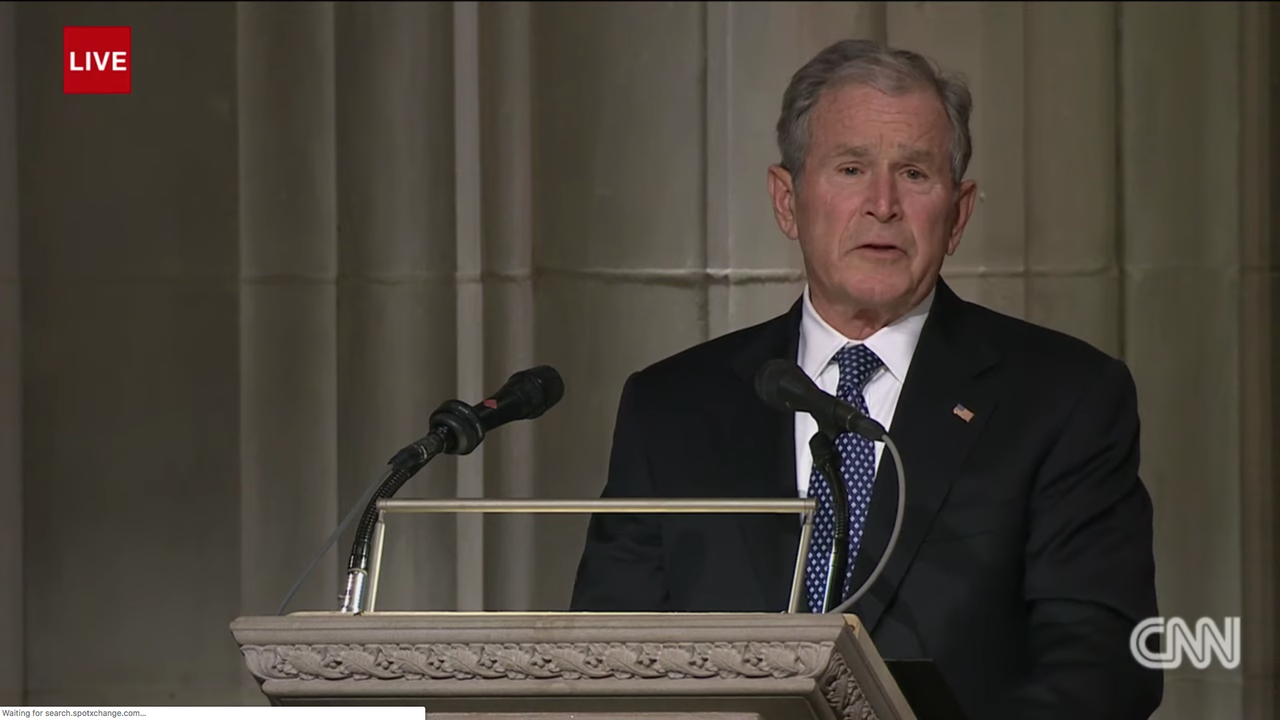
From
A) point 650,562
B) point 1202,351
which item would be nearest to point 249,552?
point 650,562

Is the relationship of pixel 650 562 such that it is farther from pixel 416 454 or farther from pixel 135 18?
pixel 135 18

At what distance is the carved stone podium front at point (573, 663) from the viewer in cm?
194

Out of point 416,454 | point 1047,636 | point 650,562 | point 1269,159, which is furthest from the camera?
point 1269,159

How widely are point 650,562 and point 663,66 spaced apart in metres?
1.95

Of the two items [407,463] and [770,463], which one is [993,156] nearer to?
[770,463]

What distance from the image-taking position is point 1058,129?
4.52 meters

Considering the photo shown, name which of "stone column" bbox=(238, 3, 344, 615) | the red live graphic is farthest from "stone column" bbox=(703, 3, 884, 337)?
the red live graphic

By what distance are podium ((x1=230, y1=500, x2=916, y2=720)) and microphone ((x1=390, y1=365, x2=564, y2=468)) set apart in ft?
1.45

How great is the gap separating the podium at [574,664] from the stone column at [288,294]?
2601 millimetres

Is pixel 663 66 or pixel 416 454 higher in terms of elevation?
pixel 663 66

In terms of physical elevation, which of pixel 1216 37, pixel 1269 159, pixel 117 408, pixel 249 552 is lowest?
pixel 249 552

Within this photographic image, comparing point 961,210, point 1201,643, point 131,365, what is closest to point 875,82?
point 961,210

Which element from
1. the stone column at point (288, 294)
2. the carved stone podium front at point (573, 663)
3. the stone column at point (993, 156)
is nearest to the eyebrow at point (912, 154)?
the carved stone podium front at point (573, 663)

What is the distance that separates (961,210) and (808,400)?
0.81m
